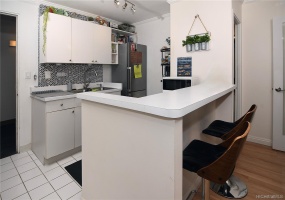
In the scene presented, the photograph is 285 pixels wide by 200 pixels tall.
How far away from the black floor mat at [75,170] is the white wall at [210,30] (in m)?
2.19

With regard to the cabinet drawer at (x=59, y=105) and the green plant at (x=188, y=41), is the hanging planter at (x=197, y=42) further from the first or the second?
the cabinet drawer at (x=59, y=105)

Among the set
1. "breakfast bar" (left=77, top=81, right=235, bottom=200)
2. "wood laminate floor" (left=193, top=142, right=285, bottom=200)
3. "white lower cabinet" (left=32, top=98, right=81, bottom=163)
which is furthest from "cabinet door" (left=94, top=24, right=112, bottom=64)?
"wood laminate floor" (left=193, top=142, right=285, bottom=200)

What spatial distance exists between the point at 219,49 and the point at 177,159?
2.18m

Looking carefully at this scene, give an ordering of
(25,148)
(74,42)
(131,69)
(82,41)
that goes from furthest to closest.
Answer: (131,69), (82,41), (74,42), (25,148)

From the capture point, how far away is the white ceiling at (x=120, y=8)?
3.16 meters

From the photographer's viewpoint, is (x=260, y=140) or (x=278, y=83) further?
(x=260, y=140)

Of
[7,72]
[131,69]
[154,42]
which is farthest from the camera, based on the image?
[7,72]

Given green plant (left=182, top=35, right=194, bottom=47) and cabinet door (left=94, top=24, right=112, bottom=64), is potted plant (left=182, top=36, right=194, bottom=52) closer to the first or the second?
green plant (left=182, top=35, right=194, bottom=47)

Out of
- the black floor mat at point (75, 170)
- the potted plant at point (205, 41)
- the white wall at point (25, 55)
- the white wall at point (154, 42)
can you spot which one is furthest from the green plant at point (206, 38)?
the white wall at point (25, 55)

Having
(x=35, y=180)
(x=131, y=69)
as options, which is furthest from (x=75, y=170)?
(x=131, y=69)

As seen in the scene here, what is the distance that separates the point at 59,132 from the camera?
2.64m

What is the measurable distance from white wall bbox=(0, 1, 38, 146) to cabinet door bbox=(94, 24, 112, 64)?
3.43 ft

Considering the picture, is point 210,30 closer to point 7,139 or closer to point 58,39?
point 58,39

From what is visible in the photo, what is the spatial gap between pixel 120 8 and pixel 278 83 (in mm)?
3141
